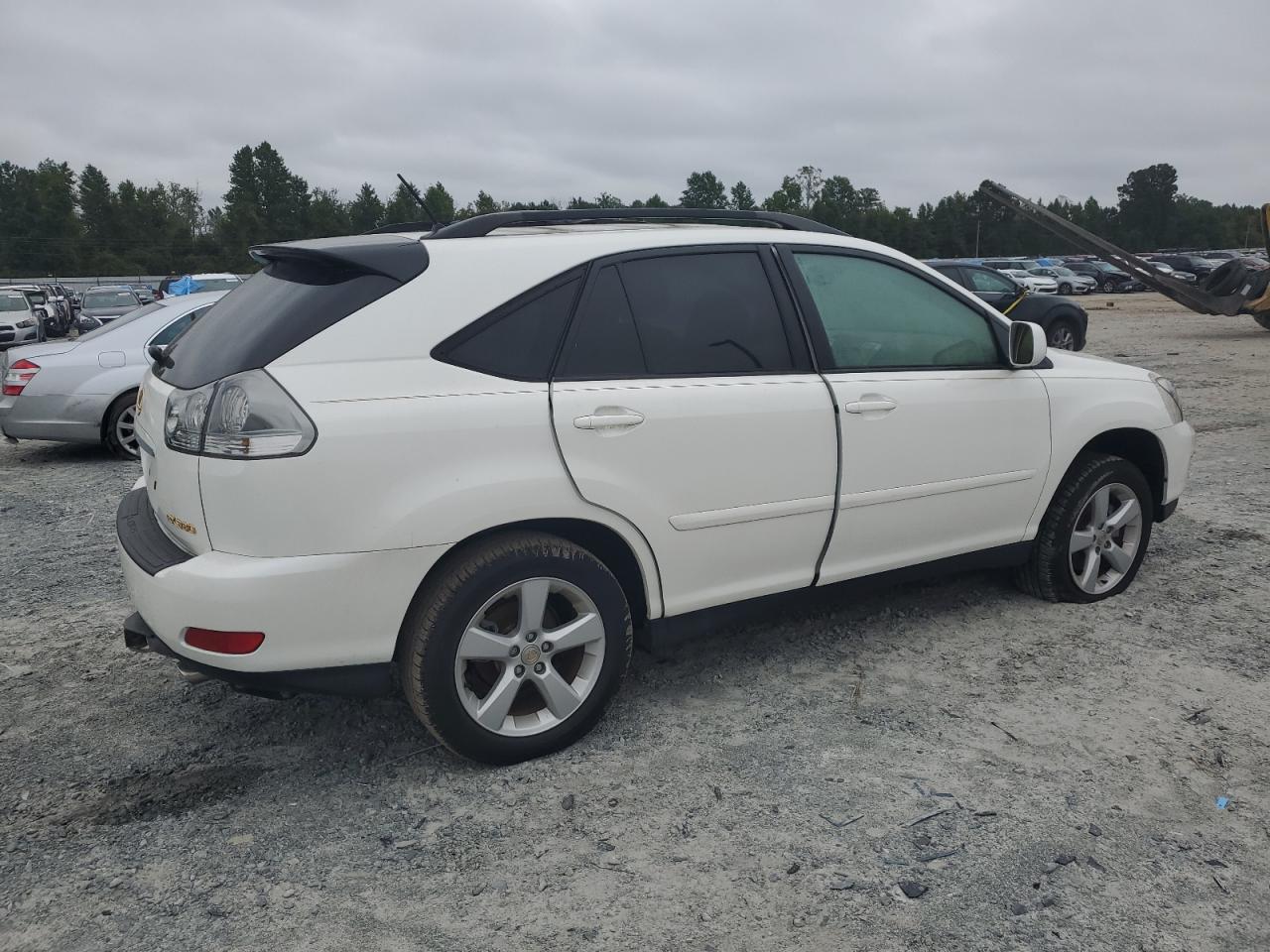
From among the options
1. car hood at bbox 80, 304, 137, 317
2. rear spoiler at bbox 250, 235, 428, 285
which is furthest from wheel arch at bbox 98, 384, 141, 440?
car hood at bbox 80, 304, 137, 317

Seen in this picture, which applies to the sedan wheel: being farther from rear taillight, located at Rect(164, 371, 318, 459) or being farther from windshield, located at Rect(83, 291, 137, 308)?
windshield, located at Rect(83, 291, 137, 308)

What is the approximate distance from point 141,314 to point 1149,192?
123074mm

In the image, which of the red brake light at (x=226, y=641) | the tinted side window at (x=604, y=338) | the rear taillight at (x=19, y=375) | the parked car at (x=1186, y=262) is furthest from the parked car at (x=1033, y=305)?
the parked car at (x=1186, y=262)

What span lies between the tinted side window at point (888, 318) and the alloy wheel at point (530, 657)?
1.37 m

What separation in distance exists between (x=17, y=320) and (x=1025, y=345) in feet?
79.5

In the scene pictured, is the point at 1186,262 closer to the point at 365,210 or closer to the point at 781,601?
the point at 781,601

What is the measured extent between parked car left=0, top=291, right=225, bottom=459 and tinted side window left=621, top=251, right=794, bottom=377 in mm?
6163

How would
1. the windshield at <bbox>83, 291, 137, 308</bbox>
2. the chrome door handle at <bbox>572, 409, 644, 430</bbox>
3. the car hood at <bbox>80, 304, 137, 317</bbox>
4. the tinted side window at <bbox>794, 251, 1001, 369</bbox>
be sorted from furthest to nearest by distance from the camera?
the windshield at <bbox>83, 291, 137, 308</bbox>
the car hood at <bbox>80, 304, 137, 317</bbox>
the tinted side window at <bbox>794, 251, 1001, 369</bbox>
the chrome door handle at <bbox>572, 409, 644, 430</bbox>

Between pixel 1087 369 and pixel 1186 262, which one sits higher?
pixel 1087 369

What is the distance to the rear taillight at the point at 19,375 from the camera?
8.28 metres

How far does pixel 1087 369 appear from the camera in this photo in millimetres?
4438

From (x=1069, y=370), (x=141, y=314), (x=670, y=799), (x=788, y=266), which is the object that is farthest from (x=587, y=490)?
(x=141, y=314)

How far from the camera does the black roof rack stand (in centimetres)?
331

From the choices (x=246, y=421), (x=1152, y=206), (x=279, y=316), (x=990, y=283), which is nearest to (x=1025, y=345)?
(x=279, y=316)
